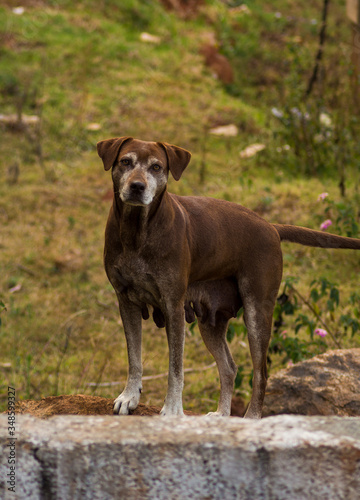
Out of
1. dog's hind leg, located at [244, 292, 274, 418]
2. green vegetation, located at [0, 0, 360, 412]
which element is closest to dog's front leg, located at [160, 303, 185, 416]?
dog's hind leg, located at [244, 292, 274, 418]

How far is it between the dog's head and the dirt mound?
1.30 meters

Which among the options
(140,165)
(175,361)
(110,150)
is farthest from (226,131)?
(175,361)

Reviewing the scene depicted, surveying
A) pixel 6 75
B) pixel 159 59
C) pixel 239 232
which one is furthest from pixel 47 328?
pixel 159 59

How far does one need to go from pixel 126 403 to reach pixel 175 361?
16.3 inches

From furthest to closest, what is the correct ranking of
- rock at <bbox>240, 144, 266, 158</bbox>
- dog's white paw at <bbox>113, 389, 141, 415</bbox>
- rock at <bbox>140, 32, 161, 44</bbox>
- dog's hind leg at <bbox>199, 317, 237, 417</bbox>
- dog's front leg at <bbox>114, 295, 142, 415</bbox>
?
rock at <bbox>140, 32, 161, 44</bbox> → rock at <bbox>240, 144, 266, 158</bbox> → dog's hind leg at <bbox>199, 317, 237, 417</bbox> → dog's front leg at <bbox>114, 295, 142, 415</bbox> → dog's white paw at <bbox>113, 389, 141, 415</bbox>

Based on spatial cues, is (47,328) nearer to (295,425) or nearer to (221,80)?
(295,425)

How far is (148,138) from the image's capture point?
34.5 ft

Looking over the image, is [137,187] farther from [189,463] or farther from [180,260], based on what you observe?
[189,463]

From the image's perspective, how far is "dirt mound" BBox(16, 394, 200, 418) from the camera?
143 inches

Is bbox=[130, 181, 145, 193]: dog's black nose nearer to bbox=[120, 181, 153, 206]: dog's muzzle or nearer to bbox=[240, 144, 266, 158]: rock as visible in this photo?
bbox=[120, 181, 153, 206]: dog's muzzle

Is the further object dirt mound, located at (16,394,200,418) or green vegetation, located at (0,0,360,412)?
green vegetation, located at (0,0,360,412)

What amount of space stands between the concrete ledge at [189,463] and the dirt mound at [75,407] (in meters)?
1.29

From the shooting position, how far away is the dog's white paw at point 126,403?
3611 mm

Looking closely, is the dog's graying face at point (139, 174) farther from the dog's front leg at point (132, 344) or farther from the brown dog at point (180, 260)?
the dog's front leg at point (132, 344)
